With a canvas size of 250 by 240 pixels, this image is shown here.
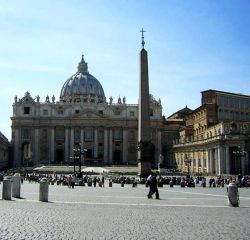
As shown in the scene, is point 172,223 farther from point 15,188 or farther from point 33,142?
point 33,142

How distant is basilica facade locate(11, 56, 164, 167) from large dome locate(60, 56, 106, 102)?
40.9ft

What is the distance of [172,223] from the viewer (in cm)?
1170

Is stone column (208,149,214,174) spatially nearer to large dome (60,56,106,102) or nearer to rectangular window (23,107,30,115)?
rectangular window (23,107,30,115)

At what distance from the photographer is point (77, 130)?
106 metres

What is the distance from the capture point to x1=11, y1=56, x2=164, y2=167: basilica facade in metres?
105

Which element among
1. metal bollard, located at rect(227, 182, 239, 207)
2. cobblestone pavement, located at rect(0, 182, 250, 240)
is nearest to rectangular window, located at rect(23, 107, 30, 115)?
cobblestone pavement, located at rect(0, 182, 250, 240)

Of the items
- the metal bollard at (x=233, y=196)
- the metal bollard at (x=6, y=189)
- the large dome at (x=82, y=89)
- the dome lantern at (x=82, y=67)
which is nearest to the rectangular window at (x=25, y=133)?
the large dome at (x=82, y=89)

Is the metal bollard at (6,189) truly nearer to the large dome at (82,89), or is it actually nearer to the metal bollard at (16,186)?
the metal bollard at (16,186)

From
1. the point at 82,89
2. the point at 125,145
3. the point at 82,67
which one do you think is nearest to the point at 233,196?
the point at 125,145

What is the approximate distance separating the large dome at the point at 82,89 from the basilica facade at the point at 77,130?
12.5 metres

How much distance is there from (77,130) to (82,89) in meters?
20.3

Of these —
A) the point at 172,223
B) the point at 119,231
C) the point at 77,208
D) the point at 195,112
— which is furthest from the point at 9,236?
the point at 195,112

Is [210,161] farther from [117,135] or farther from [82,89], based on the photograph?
[82,89]

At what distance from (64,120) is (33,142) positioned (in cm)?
833
